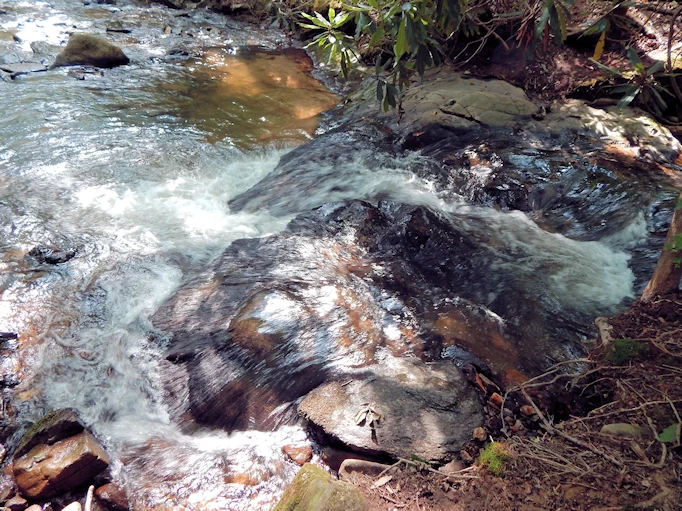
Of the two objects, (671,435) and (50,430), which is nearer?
(671,435)

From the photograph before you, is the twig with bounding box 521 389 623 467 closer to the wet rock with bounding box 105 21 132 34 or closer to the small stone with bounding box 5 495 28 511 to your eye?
the small stone with bounding box 5 495 28 511

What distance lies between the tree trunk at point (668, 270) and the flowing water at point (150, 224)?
2.44 feet

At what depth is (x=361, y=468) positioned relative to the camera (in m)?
2.58

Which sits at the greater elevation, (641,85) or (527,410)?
(641,85)

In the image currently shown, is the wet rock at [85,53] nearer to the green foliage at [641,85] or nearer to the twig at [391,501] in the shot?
the green foliage at [641,85]

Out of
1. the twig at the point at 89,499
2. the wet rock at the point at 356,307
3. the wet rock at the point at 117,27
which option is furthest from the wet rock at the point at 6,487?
the wet rock at the point at 117,27

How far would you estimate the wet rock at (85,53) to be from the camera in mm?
9031

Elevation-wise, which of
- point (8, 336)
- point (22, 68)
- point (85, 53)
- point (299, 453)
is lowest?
point (22, 68)

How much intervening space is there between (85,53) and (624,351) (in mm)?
10490

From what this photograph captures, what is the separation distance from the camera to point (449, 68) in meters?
7.97

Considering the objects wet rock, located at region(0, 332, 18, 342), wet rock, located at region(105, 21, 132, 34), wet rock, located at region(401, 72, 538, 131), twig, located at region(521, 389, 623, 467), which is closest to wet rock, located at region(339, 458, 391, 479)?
twig, located at region(521, 389, 623, 467)

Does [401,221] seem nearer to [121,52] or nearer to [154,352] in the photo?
[154,352]

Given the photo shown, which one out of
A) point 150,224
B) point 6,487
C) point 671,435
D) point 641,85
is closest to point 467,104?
point 641,85

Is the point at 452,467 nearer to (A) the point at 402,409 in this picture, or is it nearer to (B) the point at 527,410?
(A) the point at 402,409
